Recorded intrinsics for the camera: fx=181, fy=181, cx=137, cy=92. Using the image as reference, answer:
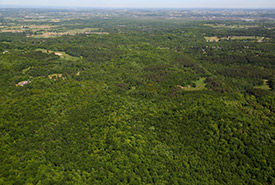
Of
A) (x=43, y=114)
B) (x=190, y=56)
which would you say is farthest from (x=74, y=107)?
(x=190, y=56)

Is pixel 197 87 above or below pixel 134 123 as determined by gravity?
above

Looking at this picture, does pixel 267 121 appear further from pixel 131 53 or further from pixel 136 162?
pixel 131 53

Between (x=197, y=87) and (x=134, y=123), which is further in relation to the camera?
(x=197, y=87)

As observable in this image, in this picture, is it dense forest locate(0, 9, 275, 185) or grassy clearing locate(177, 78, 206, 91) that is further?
grassy clearing locate(177, 78, 206, 91)

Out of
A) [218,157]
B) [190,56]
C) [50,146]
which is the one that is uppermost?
[190,56]

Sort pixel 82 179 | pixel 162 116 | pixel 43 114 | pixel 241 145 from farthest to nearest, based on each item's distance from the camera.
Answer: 1. pixel 162 116
2. pixel 43 114
3. pixel 241 145
4. pixel 82 179

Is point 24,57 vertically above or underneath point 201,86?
above

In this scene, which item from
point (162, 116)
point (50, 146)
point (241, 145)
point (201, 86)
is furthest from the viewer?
point (201, 86)

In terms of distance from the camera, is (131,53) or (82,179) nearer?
(82,179)

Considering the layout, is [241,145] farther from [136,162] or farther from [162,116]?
[136,162]

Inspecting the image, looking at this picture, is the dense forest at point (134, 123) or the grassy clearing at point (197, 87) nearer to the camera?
the dense forest at point (134, 123)
